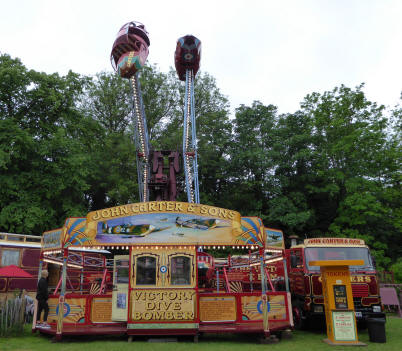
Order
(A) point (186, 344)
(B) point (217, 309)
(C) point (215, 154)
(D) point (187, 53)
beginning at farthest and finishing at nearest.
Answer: (C) point (215, 154), (D) point (187, 53), (B) point (217, 309), (A) point (186, 344)

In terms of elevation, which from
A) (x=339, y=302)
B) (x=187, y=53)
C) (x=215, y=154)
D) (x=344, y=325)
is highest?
(x=187, y=53)

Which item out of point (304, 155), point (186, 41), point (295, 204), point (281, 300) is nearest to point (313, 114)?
point (304, 155)

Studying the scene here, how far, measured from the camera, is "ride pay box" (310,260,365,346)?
979cm

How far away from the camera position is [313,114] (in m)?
32.9

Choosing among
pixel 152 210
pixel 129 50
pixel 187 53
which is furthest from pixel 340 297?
pixel 187 53

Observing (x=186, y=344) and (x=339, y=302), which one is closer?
(x=186, y=344)

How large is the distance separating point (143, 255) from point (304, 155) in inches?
898

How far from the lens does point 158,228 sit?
10.7m

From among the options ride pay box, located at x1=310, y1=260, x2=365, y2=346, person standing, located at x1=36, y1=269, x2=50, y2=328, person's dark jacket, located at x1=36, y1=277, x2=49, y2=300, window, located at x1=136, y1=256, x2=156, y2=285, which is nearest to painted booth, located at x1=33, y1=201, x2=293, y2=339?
window, located at x1=136, y1=256, x2=156, y2=285

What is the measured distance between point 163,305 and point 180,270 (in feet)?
3.62

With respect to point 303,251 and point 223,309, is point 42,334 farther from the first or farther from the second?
point 303,251

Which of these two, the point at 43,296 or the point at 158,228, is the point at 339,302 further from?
the point at 43,296

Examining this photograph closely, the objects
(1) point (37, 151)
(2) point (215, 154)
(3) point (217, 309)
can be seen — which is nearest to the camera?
(3) point (217, 309)

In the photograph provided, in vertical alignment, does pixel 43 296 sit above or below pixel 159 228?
below
